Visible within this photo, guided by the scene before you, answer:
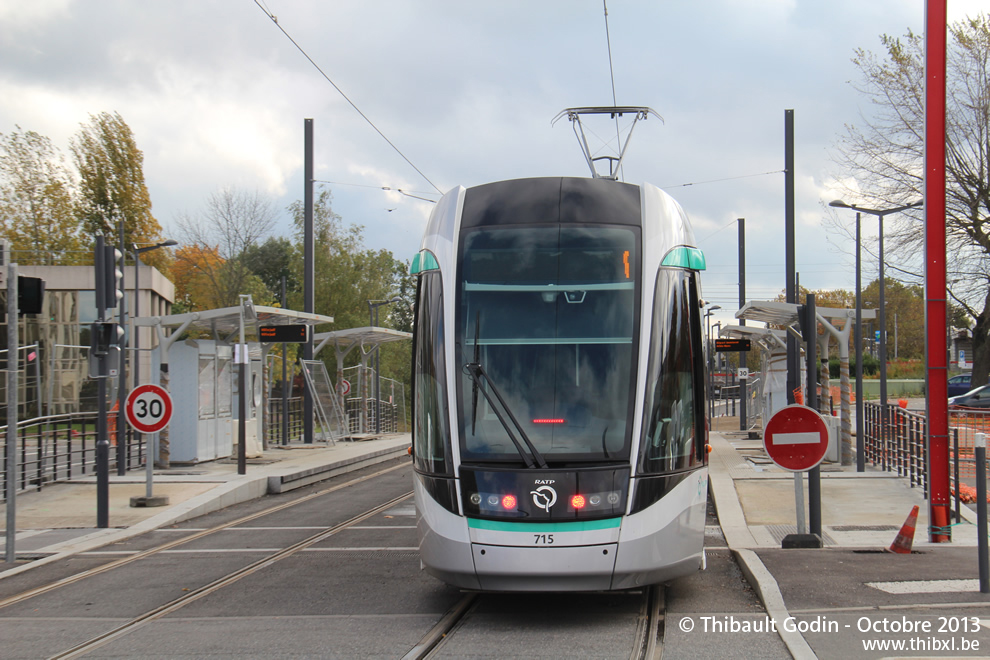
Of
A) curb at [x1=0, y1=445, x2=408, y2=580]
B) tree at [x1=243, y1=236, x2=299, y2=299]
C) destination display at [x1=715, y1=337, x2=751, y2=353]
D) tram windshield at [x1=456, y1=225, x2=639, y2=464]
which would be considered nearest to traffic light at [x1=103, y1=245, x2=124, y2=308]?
curb at [x1=0, y1=445, x2=408, y2=580]

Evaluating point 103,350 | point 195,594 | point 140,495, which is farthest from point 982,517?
point 140,495

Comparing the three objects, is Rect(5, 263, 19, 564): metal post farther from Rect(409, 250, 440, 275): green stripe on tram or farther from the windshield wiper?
the windshield wiper

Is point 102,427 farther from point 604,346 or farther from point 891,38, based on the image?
point 891,38

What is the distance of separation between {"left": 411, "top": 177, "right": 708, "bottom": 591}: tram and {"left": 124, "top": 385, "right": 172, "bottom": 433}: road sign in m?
7.06

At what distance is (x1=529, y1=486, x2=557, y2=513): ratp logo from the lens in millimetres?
6266

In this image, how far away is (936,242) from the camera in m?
10.2

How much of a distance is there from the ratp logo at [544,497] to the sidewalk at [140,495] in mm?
5884

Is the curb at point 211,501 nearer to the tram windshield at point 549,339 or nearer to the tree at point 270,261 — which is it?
the tram windshield at point 549,339

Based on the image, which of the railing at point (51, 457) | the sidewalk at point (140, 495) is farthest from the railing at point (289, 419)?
the railing at point (51, 457)

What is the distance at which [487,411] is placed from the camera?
22.1 feet

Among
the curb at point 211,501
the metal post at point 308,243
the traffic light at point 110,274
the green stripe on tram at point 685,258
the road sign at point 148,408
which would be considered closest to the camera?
the green stripe on tram at point 685,258

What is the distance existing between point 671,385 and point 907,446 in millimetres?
10518

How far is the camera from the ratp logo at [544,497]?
6266 millimetres

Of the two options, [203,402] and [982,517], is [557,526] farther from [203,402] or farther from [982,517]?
[203,402]
